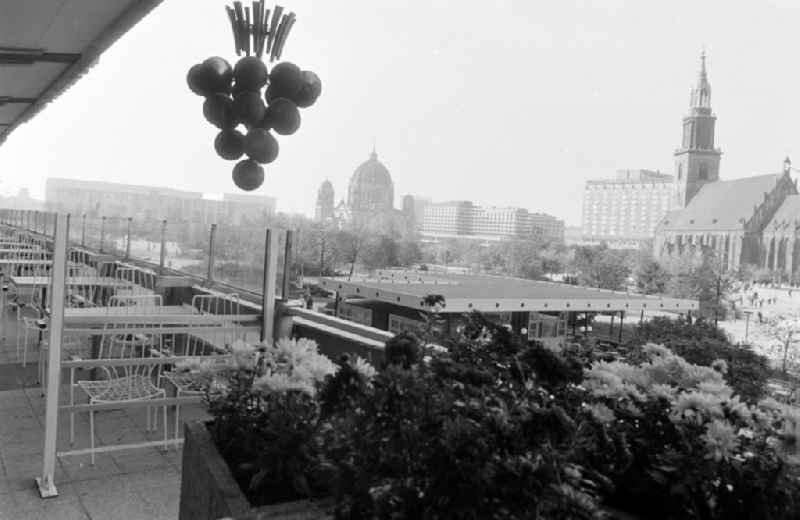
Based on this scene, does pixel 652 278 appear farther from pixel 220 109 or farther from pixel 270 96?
pixel 220 109

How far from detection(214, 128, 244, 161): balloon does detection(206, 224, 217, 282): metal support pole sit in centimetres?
140

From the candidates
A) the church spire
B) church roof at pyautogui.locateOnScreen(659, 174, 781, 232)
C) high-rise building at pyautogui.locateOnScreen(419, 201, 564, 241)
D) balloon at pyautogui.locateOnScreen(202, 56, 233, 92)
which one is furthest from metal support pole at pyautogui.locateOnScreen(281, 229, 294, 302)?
high-rise building at pyautogui.locateOnScreen(419, 201, 564, 241)

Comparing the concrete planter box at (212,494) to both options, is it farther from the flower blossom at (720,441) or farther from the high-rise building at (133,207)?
the high-rise building at (133,207)

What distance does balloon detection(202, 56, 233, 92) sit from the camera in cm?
509

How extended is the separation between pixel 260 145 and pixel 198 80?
70 centimetres

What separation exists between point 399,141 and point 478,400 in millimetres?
132673

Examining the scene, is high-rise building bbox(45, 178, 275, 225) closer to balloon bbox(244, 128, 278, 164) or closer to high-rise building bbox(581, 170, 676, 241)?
balloon bbox(244, 128, 278, 164)

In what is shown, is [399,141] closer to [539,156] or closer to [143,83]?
[539,156]

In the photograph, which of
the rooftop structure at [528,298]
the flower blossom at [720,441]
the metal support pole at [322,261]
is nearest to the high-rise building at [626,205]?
the rooftop structure at [528,298]

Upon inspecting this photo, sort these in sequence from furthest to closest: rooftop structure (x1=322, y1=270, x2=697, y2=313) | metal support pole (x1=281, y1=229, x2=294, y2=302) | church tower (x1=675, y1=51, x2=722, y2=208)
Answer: church tower (x1=675, y1=51, x2=722, y2=208), rooftop structure (x1=322, y1=270, x2=697, y2=313), metal support pole (x1=281, y1=229, x2=294, y2=302)

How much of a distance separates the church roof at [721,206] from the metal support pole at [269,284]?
6509 centimetres

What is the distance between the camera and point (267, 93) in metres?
5.29

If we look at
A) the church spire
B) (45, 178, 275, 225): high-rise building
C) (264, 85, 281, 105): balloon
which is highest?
the church spire

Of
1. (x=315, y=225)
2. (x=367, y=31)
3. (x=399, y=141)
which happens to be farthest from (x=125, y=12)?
(x=399, y=141)
